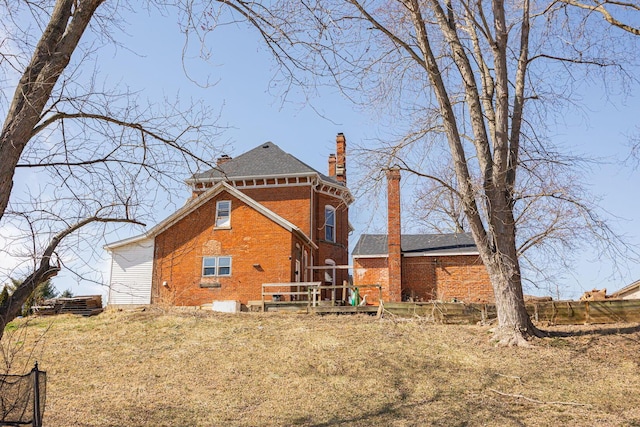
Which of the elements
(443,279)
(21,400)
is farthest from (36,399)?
(443,279)

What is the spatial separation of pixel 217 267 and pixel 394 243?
32.1 ft

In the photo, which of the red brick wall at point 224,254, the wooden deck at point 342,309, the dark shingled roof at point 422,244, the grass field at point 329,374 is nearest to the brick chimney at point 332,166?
the dark shingled roof at point 422,244

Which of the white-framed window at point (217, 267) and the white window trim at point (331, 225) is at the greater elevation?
the white window trim at point (331, 225)

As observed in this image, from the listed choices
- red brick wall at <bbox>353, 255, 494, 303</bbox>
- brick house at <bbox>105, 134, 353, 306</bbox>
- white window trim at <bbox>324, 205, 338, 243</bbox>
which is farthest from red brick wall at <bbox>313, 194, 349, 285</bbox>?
red brick wall at <bbox>353, 255, 494, 303</bbox>

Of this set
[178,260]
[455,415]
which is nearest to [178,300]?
[178,260]

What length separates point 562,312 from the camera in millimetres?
19062

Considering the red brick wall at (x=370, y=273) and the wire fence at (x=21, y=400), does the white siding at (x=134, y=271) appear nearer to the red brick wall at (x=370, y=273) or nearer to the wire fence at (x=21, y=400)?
the red brick wall at (x=370, y=273)

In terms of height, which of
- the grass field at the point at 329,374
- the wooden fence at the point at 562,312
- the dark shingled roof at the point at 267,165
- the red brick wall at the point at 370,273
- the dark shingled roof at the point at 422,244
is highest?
the dark shingled roof at the point at 267,165

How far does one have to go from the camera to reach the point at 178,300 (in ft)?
86.7

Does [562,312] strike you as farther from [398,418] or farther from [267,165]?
[267,165]

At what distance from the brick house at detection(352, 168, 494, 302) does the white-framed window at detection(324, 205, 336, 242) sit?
1.98 m

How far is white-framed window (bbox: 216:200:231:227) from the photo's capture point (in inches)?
1059

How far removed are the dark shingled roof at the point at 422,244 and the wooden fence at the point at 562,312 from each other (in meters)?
10.8

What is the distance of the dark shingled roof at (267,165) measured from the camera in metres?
30.8
